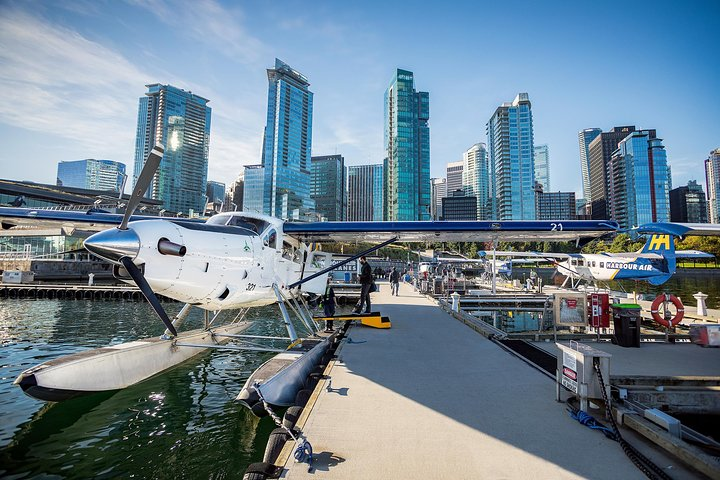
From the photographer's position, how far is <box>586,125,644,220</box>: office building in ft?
542

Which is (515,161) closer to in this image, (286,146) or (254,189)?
(286,146)

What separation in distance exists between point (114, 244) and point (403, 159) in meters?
118

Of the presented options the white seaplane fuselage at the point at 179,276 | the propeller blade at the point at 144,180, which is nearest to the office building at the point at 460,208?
the white seaplane fuselage at the point at 179,276

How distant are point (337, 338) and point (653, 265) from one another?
19.8m

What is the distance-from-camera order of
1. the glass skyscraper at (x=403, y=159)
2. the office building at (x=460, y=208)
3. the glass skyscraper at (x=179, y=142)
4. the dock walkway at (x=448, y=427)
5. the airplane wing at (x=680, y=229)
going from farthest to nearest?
the glass skyscraper at (x=179, y=142) → the office building at (x=460, y=208) → the glass skyscraper at (x=403, y=159) → the airplane wing at (x=680, y=229) → the dock walkway at (x=448, y=427)

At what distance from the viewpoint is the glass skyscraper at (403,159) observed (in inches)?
4616

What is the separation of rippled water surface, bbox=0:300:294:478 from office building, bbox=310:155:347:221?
175m

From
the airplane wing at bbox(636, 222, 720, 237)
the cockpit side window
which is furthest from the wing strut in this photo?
the airplane wing at bbox(636, 222, 720, 237)

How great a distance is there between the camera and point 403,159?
388 ft

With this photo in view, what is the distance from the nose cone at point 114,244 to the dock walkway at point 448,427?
10.5ft

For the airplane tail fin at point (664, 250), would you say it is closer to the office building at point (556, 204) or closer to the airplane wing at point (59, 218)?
the airplane wing at point (59, 218)

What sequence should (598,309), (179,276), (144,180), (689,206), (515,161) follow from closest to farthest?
(144,180) < (179,276) < (598,309) < (515,161) < (689,206)

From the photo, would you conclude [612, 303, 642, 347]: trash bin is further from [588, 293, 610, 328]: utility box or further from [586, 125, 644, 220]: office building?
[586, 125, 644, 220]: office building

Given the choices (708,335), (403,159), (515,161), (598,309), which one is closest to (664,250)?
(708,335)
